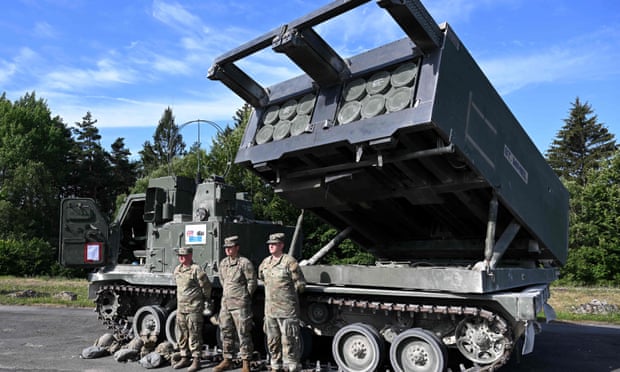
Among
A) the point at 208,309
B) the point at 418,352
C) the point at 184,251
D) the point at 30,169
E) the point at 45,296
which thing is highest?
the point at 30,169

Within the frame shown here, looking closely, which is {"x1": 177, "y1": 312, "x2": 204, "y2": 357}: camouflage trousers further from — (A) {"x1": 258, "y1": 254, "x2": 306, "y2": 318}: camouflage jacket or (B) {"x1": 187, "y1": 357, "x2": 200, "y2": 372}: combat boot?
(A) {"x1": 258, "y1": 254, "x2": 306, "y2": 318}: camouflage jacket

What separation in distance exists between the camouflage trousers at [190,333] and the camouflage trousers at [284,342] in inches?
43.8

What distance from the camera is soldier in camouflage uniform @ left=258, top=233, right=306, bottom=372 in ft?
21.7

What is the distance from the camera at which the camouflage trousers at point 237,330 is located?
6879 millimetres

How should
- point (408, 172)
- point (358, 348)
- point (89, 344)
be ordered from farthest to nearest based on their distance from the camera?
point (89, 344)
point (358, 348)
point (408, 172)

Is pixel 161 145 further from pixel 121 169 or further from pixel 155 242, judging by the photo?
pixel 155 242

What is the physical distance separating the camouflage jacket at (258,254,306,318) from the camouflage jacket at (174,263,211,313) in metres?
1.01

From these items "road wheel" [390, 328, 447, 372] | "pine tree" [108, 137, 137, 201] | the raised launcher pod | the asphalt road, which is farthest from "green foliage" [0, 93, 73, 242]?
"road wheel" [390, 328, 447, 372]

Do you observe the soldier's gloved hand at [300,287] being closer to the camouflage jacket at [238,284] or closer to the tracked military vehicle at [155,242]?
the camouflage jacket at [238,284]

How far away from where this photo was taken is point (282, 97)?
7.02 metres

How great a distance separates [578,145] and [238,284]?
43.3m

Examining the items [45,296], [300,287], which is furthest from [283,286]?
[45,296]

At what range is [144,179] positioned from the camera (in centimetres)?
3559

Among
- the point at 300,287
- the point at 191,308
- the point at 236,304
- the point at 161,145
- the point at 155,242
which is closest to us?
the point at 300,287
